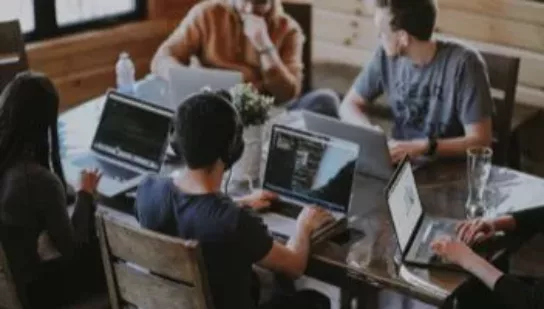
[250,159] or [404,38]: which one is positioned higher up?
[404,38]

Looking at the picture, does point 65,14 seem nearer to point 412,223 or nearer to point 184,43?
point 184,43

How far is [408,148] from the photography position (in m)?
3.08

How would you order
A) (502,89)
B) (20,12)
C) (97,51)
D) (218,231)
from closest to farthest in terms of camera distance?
(218,231), (502,89), (20,12), (97,51)

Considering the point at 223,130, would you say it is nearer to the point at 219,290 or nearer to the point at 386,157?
the point at 219,290

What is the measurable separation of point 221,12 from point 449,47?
1.01 meters

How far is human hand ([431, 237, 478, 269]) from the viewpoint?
2.43 meters

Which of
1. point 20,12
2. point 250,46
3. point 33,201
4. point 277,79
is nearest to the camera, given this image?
point 33,201

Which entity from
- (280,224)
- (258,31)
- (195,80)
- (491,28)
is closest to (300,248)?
(280,224)

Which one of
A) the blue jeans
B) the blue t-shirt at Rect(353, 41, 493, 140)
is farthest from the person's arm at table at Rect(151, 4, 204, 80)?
the blue t-shirt at Rect(353, 41, 493, 140)

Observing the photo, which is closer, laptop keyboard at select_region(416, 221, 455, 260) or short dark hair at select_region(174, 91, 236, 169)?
short dark hair at select_region(174, 91, 236, 169)

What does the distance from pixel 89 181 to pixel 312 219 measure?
0.68 meters

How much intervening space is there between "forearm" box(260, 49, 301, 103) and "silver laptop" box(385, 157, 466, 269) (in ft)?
3.91

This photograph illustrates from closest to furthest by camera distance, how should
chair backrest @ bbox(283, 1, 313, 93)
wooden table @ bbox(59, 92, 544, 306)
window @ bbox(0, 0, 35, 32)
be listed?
wooden table @ bbox(59, 92, 544, 306) → chair backrest @ bbox(283, 1, 313, 93) → window @ bbox(0, 0, 35, 32)

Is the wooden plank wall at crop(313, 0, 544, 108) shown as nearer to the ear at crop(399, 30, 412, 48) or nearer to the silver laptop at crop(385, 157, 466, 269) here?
the ear at crop(399, 30, 412, 48)
